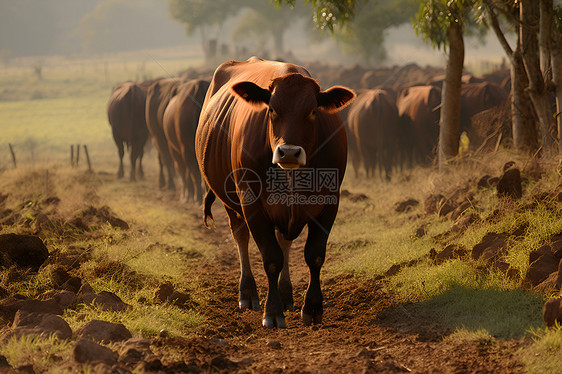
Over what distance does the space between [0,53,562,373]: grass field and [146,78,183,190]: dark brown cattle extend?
1161mm

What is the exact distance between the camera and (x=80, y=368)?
390 cm

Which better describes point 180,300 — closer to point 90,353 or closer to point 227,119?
point 227,119

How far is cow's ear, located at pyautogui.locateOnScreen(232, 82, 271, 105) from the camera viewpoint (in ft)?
18.2

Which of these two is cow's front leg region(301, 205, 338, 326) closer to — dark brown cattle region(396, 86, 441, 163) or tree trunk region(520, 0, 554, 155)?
tree trunk region(520, 0, 554, 155)

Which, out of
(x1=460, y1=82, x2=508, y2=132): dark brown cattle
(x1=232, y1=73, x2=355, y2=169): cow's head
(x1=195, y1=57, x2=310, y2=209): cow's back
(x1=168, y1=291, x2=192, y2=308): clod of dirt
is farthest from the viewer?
(x1=460, y1=82, x2=508, y2=132): dark brown cattle

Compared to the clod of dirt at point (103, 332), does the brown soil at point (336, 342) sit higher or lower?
lower

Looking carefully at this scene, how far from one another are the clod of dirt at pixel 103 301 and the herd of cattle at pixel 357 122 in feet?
26.1

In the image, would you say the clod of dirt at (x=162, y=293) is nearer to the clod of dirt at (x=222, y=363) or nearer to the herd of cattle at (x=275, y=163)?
the herd of cattle at (x=275, y=163)

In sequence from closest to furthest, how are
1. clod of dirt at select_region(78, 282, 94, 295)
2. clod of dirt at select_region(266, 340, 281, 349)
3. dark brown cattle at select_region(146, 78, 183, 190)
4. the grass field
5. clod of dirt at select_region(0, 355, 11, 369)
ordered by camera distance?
clod of dirt at select_region(0, 355, 11, 369), clod of dirt at select_region(266, 340, 281, 349), the grass field, clod of dirt at select_region(78, 282, 94, 295), dark brown cattle at select_region(146, 78, 183, 190)

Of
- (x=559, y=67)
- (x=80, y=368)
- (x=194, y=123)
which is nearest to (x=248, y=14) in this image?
(x=194, y=123)

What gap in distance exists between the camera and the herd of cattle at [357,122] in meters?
13.8

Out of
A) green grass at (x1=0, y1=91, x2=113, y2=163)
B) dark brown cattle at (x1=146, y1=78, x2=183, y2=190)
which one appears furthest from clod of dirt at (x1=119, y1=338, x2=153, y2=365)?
green grass at (x1=0, y1=91, x2=113, y2=163)

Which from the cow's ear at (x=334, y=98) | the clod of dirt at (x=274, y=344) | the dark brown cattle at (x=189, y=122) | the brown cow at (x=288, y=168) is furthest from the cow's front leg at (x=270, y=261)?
the dark brown cattle at (x=189, y=122)

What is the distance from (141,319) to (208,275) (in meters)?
2.47
